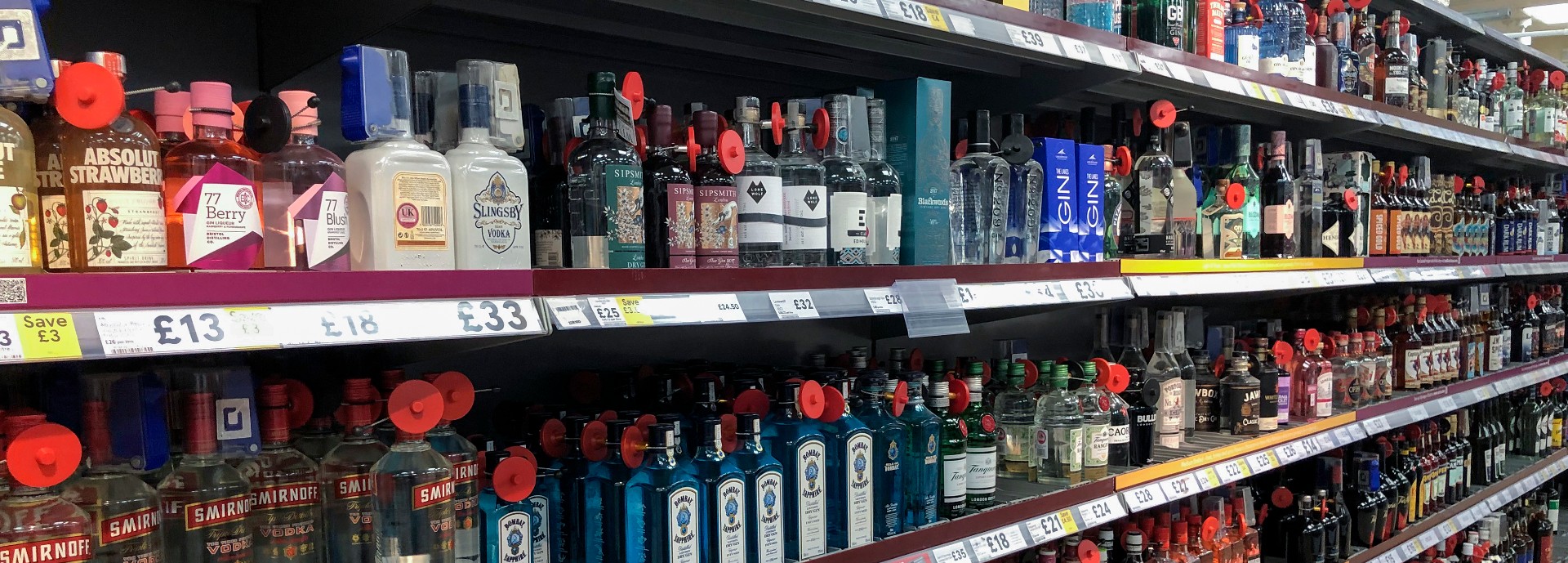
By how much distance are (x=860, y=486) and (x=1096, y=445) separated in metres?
0.68

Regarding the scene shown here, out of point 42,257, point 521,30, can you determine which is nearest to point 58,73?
point 42,257

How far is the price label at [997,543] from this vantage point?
5.84 feet

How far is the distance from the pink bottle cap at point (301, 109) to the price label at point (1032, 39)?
3.65 ft

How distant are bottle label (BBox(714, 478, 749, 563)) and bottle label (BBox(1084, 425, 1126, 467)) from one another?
2.96 ft

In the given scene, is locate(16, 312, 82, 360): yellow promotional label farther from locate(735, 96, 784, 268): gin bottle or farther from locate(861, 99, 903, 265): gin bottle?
locate(861, 99, 903, 265): gin bottle

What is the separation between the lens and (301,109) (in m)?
1.08

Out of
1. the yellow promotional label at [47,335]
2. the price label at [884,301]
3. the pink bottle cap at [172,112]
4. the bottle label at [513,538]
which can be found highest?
the pink bottle cap at [172,112]

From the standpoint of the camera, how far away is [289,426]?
1265mm

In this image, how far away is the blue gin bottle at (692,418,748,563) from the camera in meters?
1.45

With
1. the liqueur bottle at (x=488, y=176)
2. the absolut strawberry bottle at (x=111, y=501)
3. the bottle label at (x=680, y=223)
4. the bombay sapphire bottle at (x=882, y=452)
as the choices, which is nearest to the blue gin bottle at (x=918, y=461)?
the bombay sapphire bottle at (x=882, y=452)

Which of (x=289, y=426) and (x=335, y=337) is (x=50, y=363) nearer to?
(x=289, y=426)

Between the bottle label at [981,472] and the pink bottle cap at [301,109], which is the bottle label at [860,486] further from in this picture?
the pink bottle cap at [301,109]

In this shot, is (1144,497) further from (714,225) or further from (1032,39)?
(714,225)

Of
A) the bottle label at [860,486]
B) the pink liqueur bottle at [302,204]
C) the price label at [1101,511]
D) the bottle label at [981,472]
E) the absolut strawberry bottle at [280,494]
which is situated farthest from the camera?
the price label at [1101,511]
